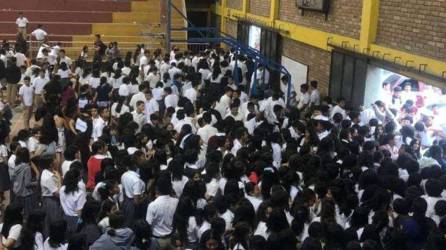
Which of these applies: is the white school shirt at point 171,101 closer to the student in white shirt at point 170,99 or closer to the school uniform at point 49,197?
the student in white shirt at point 170,99

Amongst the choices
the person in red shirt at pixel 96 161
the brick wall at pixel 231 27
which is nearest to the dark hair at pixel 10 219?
the person in red shirt at pixel 96 161

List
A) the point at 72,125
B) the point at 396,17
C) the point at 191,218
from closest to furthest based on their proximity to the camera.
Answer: the point at 191,218 < the point at 72,125 < the point at 396,17

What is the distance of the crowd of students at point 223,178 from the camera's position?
19.2ft

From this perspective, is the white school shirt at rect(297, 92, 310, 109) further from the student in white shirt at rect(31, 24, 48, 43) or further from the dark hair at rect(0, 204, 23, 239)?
the student in white shirt at rect(31, 24, 48, 43)

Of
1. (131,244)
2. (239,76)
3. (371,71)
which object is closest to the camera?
(131,244)

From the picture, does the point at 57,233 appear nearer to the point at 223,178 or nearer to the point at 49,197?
the point at 49,197

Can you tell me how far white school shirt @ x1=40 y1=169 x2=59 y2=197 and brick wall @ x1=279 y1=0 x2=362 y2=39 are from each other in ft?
24.8

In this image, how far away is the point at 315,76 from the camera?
14602mm

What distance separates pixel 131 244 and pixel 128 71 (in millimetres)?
8672

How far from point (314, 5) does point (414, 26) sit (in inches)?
165

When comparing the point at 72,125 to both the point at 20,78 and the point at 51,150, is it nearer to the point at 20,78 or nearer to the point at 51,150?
A: the point at 51,150

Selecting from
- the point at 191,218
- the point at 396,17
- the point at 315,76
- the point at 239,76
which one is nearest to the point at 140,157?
the point at 191,218

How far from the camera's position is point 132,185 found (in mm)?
7035

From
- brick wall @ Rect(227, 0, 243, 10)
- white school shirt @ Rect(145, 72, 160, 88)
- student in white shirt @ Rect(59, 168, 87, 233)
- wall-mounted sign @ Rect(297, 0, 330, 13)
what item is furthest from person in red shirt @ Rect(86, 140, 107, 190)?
brick wall @ Rect(227, 0, 243, 10)
